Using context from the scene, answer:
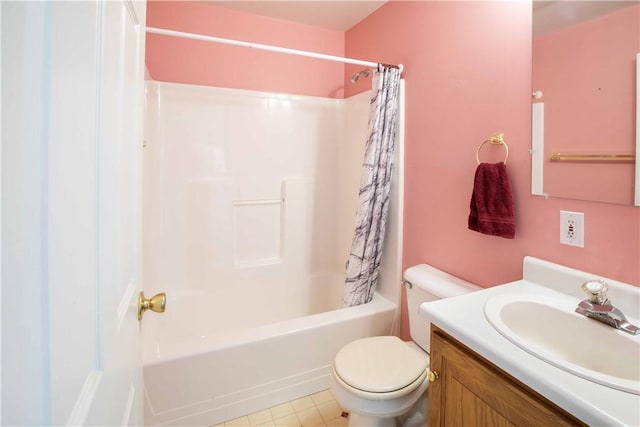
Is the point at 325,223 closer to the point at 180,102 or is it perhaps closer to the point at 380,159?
the point at 380,159

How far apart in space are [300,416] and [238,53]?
2386mm

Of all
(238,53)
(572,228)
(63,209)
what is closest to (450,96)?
(572,228)

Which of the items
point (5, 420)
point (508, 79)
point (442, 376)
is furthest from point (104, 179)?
point (508, 79)

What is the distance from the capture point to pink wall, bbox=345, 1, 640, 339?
108 cm

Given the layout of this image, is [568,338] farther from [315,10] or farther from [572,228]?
[315,10]

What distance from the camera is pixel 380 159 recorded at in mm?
1921

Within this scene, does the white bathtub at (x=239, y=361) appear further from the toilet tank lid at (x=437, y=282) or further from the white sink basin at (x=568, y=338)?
the white sink basin at (x=568, y=338)

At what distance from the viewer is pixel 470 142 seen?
1507 millimetres

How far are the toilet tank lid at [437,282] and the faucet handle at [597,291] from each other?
1.72 feet

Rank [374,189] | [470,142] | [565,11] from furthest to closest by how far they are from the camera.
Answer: [374,189]
[470,142]
[565,11]

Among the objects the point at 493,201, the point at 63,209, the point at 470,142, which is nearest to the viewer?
the point at 63,209

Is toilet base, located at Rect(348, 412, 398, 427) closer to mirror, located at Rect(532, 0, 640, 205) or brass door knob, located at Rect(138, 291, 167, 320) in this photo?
brass door knob, located at Rect(138, 291, 167, 320)

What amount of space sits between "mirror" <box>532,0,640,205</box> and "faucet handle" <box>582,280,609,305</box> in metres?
0.27

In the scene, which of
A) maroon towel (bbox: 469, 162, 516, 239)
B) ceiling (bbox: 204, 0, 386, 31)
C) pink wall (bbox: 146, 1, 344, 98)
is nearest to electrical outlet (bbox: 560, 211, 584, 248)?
maroon towel (bbox: 469, 162, 516, 239)
